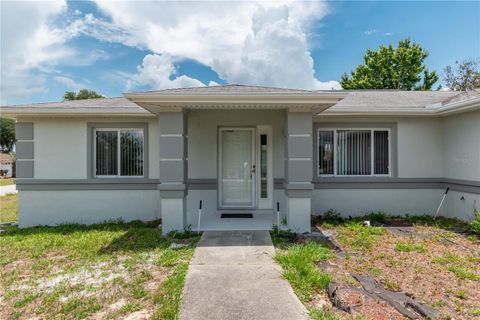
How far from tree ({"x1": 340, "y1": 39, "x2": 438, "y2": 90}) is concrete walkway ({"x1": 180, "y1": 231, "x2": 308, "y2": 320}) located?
2267cm

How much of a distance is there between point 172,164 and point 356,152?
16.5 feet

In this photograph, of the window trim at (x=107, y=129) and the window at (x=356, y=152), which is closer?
the window trim at (x=107, y=129)

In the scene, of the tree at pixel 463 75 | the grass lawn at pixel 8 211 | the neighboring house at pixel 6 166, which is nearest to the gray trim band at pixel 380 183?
the grass lawn at pixel 8 211

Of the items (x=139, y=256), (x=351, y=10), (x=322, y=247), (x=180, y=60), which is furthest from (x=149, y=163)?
(x=180, y=60)

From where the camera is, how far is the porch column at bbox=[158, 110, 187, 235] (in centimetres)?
572

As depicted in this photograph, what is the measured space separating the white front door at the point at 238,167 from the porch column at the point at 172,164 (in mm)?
1970

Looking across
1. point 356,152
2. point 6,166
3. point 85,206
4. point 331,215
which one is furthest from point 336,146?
point 6,166

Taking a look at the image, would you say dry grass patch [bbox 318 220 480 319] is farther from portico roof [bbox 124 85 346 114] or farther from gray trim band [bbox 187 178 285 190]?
portico roof [bbox 124 85 346 114]

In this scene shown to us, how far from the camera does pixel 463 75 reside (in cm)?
2336

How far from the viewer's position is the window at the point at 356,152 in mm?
7613

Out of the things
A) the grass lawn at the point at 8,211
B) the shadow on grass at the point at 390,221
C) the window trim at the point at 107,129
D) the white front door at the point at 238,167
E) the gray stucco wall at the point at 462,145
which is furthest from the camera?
the grass lawn at the point at 8,211

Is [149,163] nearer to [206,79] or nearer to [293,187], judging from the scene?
[293,187]

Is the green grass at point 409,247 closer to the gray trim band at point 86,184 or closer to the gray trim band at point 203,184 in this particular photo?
the gray trim band at point 203,184

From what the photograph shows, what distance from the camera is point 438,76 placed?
23.8 meters
